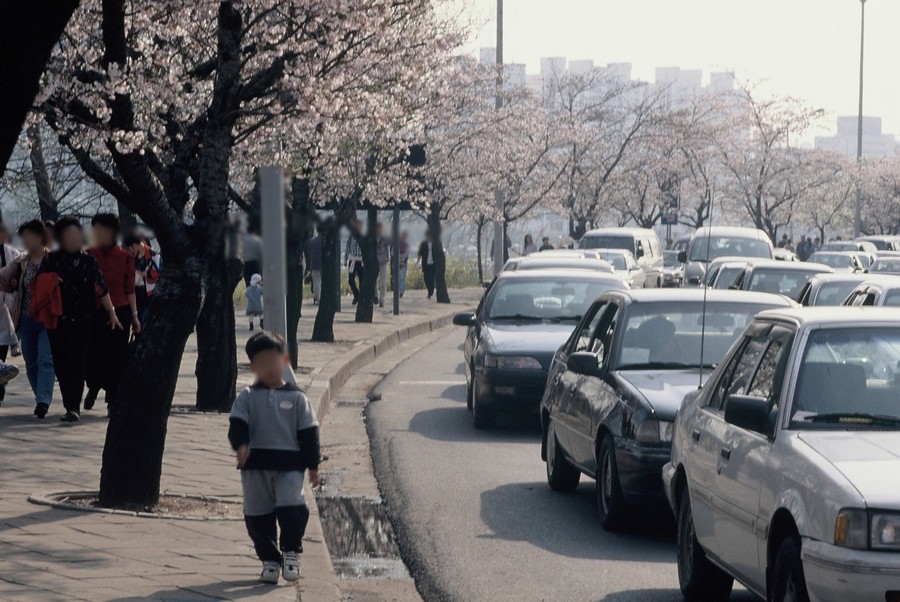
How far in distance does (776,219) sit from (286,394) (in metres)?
78.6

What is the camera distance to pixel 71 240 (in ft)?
37.0

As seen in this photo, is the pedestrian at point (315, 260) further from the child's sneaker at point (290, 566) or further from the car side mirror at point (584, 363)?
the child's sneaker at point (290, 566)

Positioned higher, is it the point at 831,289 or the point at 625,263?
the point at 831,289

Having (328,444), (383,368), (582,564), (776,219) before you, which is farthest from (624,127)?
(582,564)

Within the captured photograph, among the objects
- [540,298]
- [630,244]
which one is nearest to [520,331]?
[540,298]

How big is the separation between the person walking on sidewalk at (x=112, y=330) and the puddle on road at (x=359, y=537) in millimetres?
3623

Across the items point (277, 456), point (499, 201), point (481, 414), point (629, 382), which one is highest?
point (499, 201)

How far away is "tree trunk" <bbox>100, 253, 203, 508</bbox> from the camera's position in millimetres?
8922

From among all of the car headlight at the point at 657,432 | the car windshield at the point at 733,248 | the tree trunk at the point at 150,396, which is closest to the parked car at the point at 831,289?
the car headlight at the point at 657,432

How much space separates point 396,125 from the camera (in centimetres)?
1878

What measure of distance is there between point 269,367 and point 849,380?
2.60 metres

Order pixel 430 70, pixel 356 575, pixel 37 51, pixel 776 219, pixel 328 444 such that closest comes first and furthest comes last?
pixel 37 51 → pixel 356 575 → pixel 328 444 → pixel 430 70 → pixel 776 219

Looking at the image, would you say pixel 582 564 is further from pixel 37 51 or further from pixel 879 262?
pixel 879 262

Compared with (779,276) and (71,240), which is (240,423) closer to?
(71,240)
